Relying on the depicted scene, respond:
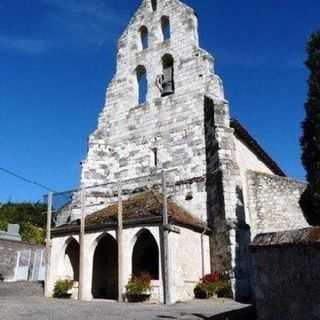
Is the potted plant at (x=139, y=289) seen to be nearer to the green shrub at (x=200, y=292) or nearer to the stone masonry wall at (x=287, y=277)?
Answer: the green shrub at (x=200, y=292)

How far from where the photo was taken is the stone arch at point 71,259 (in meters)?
18.7

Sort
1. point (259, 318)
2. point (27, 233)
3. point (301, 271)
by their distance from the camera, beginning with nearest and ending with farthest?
point (301, 271), point (259, 318), point (27, 233)

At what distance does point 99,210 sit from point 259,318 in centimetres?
1579

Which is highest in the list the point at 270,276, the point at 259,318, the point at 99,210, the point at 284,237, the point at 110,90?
the point at 110,90

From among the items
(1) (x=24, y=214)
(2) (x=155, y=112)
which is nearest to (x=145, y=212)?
(2) (x=155, y=112)

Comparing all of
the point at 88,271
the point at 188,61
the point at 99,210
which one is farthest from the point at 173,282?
the point at 188,61

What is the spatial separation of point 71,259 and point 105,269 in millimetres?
1630

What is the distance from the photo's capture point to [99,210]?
21.1 m

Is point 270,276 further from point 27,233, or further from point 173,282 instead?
point 27,233

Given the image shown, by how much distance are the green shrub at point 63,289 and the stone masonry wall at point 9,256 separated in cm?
850

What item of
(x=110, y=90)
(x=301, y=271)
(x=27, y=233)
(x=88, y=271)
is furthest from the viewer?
(x=27, y=233)

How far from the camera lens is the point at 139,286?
15.4m

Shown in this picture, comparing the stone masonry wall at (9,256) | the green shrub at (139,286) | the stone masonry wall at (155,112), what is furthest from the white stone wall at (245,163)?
the stone masonry wall at (9,256)

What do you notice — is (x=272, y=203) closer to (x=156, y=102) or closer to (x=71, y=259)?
(x=156, y=102)
